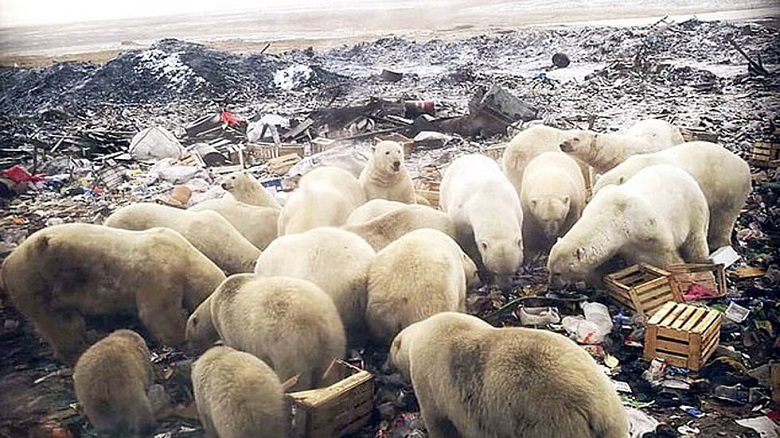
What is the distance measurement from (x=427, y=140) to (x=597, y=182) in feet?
3.06

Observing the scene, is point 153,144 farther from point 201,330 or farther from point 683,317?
point 683,317

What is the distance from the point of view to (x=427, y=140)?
3.30 m

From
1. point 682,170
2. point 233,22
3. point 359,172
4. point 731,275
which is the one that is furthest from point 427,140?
point 731,275

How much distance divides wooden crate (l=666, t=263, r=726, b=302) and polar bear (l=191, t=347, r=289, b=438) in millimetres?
1668

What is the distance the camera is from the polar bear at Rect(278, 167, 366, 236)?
3.18 meters

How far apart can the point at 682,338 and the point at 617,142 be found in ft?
3.19

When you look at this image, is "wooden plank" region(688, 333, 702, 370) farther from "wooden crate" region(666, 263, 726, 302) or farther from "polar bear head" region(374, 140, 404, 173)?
"polar bear head" region(374, 140, 404, 173)

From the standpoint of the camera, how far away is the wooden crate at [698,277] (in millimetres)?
3201

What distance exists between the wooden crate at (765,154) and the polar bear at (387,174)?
1.52 meters

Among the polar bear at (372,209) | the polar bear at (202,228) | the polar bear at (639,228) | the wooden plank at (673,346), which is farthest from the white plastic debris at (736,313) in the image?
the polar bear at (202,228)

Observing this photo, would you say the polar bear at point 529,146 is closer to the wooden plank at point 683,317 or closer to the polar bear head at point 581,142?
the polar bear head at point 581,142

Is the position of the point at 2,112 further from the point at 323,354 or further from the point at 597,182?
the point at 597,182

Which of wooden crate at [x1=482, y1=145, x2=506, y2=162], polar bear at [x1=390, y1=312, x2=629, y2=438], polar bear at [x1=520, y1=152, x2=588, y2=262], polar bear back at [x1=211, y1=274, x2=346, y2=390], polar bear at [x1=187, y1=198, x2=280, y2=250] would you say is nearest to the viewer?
polar bear at [x1=390, y1=312, x2=629, y2=438]

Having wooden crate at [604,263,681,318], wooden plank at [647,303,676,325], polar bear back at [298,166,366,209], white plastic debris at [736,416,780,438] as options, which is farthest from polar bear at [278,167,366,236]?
white plastic debris at [736,416,780,438]
